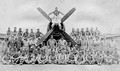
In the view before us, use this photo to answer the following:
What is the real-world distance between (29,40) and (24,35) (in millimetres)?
1347

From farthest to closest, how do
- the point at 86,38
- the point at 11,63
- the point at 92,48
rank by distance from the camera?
the point at 86,38 → the point at 92,48 → the point at 11,63

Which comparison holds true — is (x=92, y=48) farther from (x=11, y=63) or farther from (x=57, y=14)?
(x=11, y=63)

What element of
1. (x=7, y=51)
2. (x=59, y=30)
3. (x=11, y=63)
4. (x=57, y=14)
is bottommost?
(x=11, y=63)

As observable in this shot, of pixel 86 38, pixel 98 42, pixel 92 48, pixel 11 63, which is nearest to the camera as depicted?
pixel 11 63

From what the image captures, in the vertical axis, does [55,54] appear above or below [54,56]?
above

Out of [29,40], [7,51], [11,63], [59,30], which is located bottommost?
[11,63]

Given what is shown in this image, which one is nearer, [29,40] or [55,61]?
[55,61]

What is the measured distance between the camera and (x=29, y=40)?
14406mm

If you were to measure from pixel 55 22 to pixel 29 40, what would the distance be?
3255 millimetres

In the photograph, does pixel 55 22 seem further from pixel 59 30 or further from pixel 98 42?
pixel 98 42

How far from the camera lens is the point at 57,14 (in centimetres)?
1681

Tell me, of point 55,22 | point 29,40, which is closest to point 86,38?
point 55,22

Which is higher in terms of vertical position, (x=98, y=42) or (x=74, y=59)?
(x=98, y=42)

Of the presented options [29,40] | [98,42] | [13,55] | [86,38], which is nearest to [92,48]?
[98,42]
